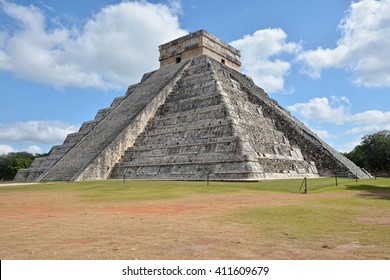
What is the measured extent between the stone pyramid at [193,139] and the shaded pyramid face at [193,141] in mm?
63

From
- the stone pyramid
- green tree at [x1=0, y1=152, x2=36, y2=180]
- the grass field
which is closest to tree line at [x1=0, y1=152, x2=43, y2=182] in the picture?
green tree at [x1=0, y1=152, x2=36, y2=180]

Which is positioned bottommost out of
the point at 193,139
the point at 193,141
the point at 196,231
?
the point at 196,231

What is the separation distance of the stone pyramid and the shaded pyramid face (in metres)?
0.06

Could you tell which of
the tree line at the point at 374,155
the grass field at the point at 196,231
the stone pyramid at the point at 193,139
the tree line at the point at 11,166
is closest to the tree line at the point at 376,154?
the tree line at the point at 374,155

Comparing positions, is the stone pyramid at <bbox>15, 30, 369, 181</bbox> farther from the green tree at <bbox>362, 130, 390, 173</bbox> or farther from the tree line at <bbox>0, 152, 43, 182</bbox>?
the tree line at <bbox>0, 152, 43, 182</bbox>

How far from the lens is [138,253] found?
14.7ft

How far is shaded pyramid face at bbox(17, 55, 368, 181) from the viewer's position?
19.2 metres

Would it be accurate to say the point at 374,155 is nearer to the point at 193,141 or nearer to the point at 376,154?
the point at 376,154

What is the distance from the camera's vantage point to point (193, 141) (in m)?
20.8

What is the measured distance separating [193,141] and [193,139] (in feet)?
0.57

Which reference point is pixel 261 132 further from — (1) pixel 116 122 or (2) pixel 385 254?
(2) pixel 385 254

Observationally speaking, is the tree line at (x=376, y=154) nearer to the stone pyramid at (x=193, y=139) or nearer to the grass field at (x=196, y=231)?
the stone pyramid at (x=193, y=139)

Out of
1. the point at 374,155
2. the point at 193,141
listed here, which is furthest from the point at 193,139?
the point at 374,155

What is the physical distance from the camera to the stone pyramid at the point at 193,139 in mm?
19266
